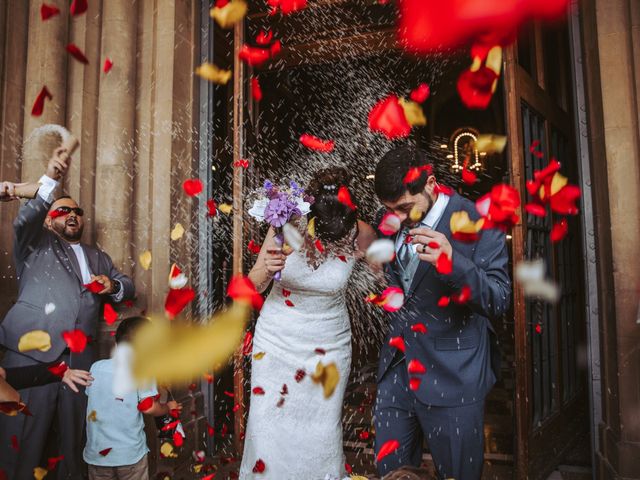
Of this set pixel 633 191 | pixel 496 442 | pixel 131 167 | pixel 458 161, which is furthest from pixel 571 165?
pixel 458 161

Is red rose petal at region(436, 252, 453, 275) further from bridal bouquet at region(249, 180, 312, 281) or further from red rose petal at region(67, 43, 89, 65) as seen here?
red rose petal at region(67, 43, 89, 65)

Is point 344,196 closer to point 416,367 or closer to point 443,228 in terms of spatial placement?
point 443,228

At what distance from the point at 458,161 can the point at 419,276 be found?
28.1ft

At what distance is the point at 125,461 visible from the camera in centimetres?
240

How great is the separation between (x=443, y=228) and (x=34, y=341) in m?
2.41

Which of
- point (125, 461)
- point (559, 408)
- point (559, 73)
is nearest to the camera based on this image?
point (125, 461)

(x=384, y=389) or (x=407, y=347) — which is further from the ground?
(x=407, y=347)

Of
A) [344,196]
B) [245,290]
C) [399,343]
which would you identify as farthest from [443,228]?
[245,290]

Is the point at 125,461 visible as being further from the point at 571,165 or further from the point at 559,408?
the point at 571,165

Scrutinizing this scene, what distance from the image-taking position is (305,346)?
269cm

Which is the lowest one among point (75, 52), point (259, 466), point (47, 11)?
point (259, 466)

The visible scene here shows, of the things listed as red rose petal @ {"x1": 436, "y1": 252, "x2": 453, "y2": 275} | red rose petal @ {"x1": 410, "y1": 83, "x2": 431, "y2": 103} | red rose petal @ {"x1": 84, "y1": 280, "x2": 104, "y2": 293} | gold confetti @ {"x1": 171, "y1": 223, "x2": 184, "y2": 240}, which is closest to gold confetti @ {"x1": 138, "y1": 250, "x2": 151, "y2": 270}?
gold confetti @ {"x1": 171, "y1": 223, "x2": 184, "y2": 240}

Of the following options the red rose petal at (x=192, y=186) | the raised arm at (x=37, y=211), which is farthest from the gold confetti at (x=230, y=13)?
the raised arm at (x=37, y=211)

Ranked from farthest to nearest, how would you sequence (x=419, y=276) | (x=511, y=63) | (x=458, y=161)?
(x=458, y=161) < (x=511, y=63) < (x=419, y=276)
